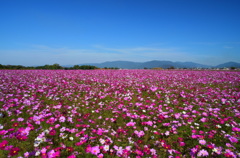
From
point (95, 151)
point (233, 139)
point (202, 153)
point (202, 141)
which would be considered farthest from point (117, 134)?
point (233, 139)

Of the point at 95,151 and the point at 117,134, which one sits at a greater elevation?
the point at 95,151

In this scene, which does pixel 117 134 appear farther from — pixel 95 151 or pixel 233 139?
pixel 233 139

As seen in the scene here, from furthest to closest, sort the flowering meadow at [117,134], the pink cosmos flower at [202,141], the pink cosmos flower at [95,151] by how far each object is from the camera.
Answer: the pink cosmos flower at [202,141], the flowering meadow at [117,134], the pink cosmos flower at [95,151]

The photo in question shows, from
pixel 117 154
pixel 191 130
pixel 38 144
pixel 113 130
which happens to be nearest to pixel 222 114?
pixel 191 130

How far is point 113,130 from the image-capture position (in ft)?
15.0

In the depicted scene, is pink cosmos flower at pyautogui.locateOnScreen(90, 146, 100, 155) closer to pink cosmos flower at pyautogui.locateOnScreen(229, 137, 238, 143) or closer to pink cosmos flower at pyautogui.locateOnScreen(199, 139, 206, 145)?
pink cosmos flower at pyautogui.locateOnScreen(199, 139, 206, 145)

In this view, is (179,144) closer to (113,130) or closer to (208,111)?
(113,130)

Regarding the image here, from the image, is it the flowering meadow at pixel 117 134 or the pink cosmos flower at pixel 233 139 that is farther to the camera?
the pink cosmos flower at pixel 233 139

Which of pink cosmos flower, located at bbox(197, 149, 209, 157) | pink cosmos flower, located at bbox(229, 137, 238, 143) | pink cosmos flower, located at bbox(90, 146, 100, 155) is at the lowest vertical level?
pink cosmos flower, located at bbox(197, 149, 209, 157)

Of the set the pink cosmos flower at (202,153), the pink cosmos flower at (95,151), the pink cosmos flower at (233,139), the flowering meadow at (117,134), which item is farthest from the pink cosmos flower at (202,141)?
the pink cosmos flower at (95,151)

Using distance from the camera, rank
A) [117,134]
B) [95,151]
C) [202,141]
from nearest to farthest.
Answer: [95,151] < [202,141] < [117,134]

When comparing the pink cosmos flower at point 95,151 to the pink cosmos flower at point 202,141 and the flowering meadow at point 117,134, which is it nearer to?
the flowering meadow at point 117,134

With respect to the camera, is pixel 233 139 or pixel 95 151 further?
pixel 233 139

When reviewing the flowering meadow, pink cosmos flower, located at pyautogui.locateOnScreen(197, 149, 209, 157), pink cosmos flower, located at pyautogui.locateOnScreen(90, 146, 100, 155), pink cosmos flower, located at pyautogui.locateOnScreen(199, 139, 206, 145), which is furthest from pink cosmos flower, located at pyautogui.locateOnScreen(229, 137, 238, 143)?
pink cosmos flower, located at pyautogui.locateOnScreen(90, 146, 100, 155)
